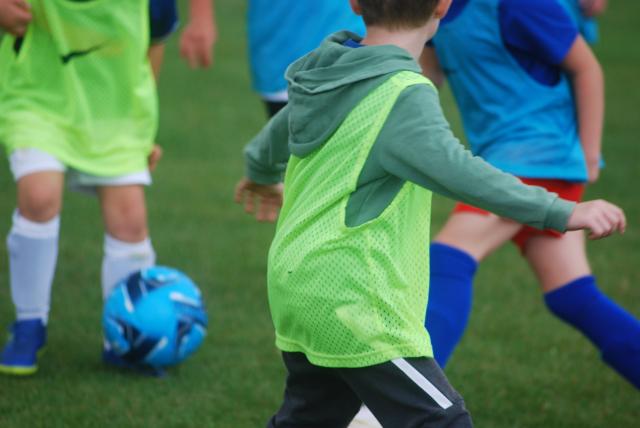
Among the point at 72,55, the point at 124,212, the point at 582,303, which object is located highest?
the point at 72,55

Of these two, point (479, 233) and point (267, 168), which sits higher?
point (267, 168)

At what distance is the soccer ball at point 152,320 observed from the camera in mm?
4215

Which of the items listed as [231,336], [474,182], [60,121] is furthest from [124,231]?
[474,182]

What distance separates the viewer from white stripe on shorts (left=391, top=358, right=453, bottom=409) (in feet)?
8.72

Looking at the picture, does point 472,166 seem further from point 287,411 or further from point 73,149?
point 73,149

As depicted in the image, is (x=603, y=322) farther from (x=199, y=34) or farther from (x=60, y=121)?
(x=60, y=121)

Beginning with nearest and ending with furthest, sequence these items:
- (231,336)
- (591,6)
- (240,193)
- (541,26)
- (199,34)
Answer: (240,193)
(541,26)
(591,6)
(199,34)
(231,336)

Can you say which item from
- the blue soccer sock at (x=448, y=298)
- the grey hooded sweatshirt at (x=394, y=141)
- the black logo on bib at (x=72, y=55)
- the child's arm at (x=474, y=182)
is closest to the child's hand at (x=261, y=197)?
the grey hooded sweatshirt at (x=394, y=141)

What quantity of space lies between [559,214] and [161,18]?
2287 millimetres

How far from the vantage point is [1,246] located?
6.07 m

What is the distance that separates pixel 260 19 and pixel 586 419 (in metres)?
2.20

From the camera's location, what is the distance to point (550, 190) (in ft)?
12.7

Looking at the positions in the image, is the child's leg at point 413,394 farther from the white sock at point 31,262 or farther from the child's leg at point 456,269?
the white sock at point 31,262

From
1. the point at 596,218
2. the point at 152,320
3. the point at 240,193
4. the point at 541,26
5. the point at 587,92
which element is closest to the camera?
the point at 596,218
